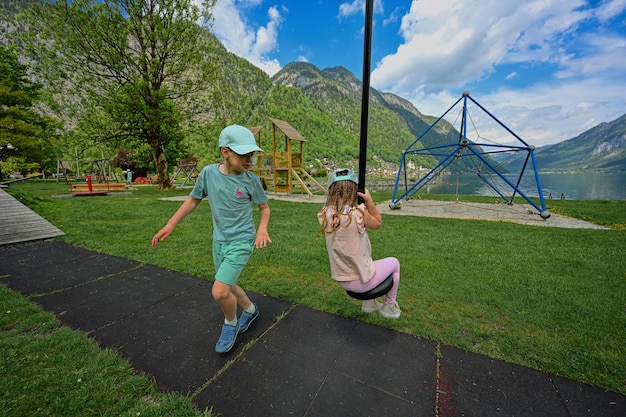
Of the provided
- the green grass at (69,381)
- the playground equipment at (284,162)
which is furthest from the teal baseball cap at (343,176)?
the playground equipment at (284,162)

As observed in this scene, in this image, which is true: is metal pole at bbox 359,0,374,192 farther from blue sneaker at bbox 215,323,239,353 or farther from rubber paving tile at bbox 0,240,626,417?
blue sneaker at bbox 215,323,239,353

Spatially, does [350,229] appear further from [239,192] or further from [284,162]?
[284,162]

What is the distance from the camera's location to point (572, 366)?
7.11 feet

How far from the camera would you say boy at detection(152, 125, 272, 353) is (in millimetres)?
2316

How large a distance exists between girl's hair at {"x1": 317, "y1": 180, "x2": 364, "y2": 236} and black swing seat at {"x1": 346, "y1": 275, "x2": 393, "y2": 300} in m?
0.66

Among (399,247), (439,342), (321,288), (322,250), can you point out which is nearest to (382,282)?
(439,342)

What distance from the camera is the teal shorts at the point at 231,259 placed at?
2306 mm

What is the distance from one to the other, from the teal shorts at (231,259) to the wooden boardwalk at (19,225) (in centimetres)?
601

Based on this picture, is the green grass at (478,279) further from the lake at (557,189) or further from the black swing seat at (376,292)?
the lake at (557,189)

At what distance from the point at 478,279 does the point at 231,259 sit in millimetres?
3623

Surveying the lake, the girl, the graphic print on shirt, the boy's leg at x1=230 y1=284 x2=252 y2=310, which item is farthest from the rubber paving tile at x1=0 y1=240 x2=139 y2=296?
the lake

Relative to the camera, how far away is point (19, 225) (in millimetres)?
5949

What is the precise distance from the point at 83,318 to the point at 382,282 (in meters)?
3.16

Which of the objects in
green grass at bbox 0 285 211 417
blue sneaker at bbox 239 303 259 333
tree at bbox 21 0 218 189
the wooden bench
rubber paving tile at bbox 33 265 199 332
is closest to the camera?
green grass at bbox 0 285 211 417
